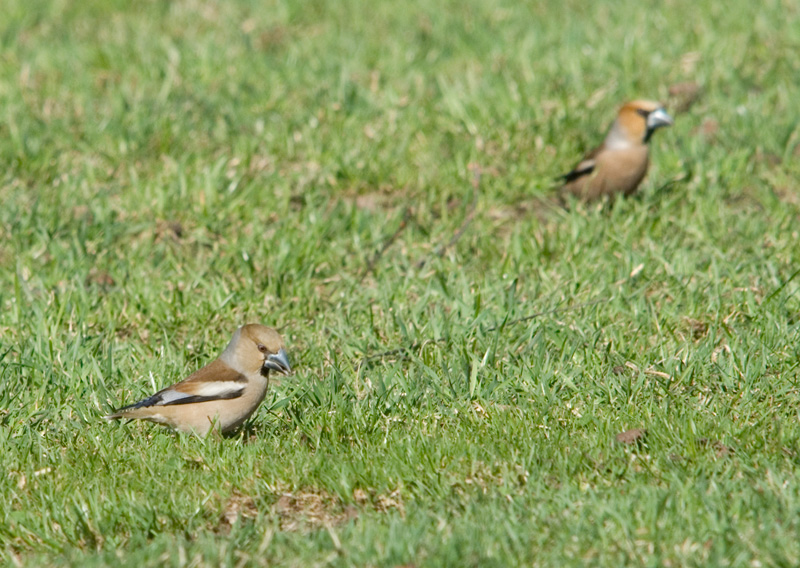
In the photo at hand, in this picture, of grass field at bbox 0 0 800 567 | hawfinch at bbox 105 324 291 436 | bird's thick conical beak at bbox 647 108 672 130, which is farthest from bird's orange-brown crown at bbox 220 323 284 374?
bird's thick conical beak at bbox 647 108 672 130

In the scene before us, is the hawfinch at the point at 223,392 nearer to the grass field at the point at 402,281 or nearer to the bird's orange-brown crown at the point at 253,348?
the bird's orange-brown crown at the point at 253,348

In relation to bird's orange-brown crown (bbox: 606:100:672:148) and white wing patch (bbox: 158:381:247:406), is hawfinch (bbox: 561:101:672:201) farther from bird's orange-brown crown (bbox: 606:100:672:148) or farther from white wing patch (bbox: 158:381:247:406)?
white wing patch (bbox: 158:381:247:406)

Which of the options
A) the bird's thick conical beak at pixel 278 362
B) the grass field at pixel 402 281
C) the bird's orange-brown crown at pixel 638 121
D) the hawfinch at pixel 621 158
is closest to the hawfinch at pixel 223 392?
the bird's thick conical beak at pixel 278 362

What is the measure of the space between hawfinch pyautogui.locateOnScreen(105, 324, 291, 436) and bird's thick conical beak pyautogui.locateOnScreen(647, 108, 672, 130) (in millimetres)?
3948

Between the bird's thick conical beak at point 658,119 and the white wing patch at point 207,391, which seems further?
the bird's thick conical beak at point 658,119

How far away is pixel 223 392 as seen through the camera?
196 inches

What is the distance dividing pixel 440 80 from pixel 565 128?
4.15ft

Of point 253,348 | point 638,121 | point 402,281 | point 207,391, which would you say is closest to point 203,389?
point 207,391

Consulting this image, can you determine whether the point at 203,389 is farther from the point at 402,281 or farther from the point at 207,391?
the point at 402,281

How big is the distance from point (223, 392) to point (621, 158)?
378cm

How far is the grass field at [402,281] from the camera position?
13.3 feet

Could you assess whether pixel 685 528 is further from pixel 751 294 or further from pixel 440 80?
pixel 440 80

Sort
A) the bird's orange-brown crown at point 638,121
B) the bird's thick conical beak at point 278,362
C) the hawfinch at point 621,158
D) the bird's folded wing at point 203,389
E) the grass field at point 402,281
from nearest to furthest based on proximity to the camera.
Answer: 1. the grass field at point 402,281
2. the bird's folded wing at point 203,389
3. the bird's thick conical beak at point 278,362
4. the hawfinch at point 621,158
5. the bird's orange-brown crown at point 638,121

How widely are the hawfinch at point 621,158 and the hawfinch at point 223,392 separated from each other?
329 cm
